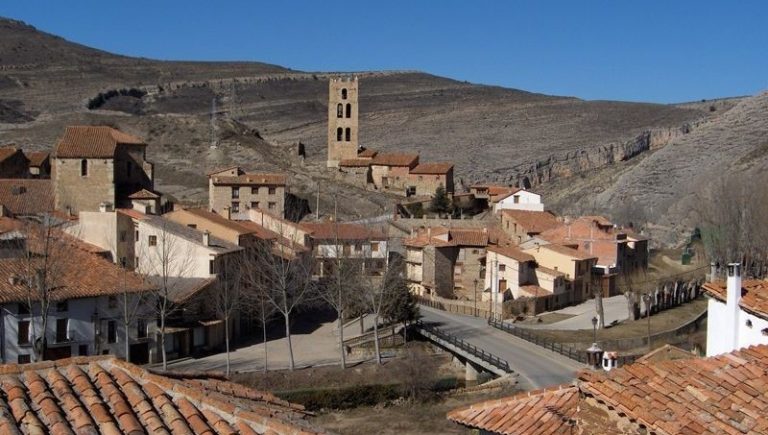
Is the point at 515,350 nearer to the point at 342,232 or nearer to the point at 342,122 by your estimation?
the point at 342,232

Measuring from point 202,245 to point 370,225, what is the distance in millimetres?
24430

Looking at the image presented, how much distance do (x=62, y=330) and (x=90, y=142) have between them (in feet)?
89.2

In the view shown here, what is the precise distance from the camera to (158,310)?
1403 inches

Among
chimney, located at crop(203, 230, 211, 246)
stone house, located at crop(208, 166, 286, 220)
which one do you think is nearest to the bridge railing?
chimney, located at crop(203, 230, 211, 246)

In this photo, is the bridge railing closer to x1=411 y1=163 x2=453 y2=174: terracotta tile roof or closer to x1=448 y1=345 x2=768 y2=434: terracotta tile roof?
x1=448 y1=345 x2=768 y2=434: terracotta tile roof

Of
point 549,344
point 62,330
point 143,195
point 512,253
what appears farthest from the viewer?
point 143,195

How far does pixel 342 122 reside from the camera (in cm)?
9562

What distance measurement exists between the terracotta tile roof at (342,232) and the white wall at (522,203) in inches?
599

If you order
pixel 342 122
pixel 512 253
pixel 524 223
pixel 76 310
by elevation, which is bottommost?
pixel 76 310

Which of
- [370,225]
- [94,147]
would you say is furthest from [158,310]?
[370,225]

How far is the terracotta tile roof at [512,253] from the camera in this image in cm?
5032

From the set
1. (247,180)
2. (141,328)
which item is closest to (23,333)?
(141,328)

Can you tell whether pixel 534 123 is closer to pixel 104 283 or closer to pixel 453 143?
pixel 453 143

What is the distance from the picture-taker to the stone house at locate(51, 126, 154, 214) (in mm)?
55812
